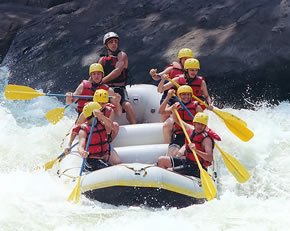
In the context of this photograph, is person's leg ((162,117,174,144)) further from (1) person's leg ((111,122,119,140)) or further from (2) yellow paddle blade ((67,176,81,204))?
(2) yellow paddle blade ((67,176,81,204))

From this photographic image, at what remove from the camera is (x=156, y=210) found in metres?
5.57

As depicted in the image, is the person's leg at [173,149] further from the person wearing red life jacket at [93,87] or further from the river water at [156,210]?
the person wearing red life jacket at [93,87]

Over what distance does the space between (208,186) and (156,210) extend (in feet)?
1.73

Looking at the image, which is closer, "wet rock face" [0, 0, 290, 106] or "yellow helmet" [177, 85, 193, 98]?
"yellow helmet" [177, 85, 193, 98]

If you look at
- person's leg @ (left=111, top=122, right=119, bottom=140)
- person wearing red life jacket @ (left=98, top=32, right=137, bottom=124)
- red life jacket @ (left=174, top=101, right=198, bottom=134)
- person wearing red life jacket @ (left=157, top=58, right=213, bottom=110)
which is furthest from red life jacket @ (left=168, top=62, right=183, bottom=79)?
A: person's leg @ (left=111, top=122, right=119, bottom=140)

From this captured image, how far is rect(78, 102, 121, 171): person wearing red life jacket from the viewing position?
6.18 metres

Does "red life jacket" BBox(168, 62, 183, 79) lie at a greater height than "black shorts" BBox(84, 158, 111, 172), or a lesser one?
lesser

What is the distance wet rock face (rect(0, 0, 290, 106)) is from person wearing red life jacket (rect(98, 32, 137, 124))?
2577mm

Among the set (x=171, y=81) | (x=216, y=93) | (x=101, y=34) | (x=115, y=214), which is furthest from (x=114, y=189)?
(x=101, y=34)

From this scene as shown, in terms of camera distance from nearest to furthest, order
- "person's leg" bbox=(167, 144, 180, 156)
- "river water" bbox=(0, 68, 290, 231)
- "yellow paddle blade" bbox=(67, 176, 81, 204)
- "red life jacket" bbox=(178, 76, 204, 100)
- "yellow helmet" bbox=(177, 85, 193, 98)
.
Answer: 1. "river water" bbox=(0, 68, 290, 231)
2. "yellow paddle blade" bbox=(67, 176, 81, 204)
3. "person's leg" bbox=(167, 144, 180, 156)
4. "yellow helmet" bbox=(177, 85, 193, 98)
5. "red life jacket" bbox=(178, 76, 204, 100)

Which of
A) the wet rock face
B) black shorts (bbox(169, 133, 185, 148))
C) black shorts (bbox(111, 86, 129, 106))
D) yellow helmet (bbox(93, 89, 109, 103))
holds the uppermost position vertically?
yellow helmet (bbox(93, 89, 109, 103))

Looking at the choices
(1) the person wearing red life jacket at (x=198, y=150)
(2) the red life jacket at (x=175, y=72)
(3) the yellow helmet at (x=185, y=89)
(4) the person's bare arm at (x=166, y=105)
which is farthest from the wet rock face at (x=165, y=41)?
(1) the person wearing red life jacket at (x=198, y=150)

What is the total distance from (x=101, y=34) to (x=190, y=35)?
1.92 metres

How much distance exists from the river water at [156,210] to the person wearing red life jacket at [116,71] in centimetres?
117
